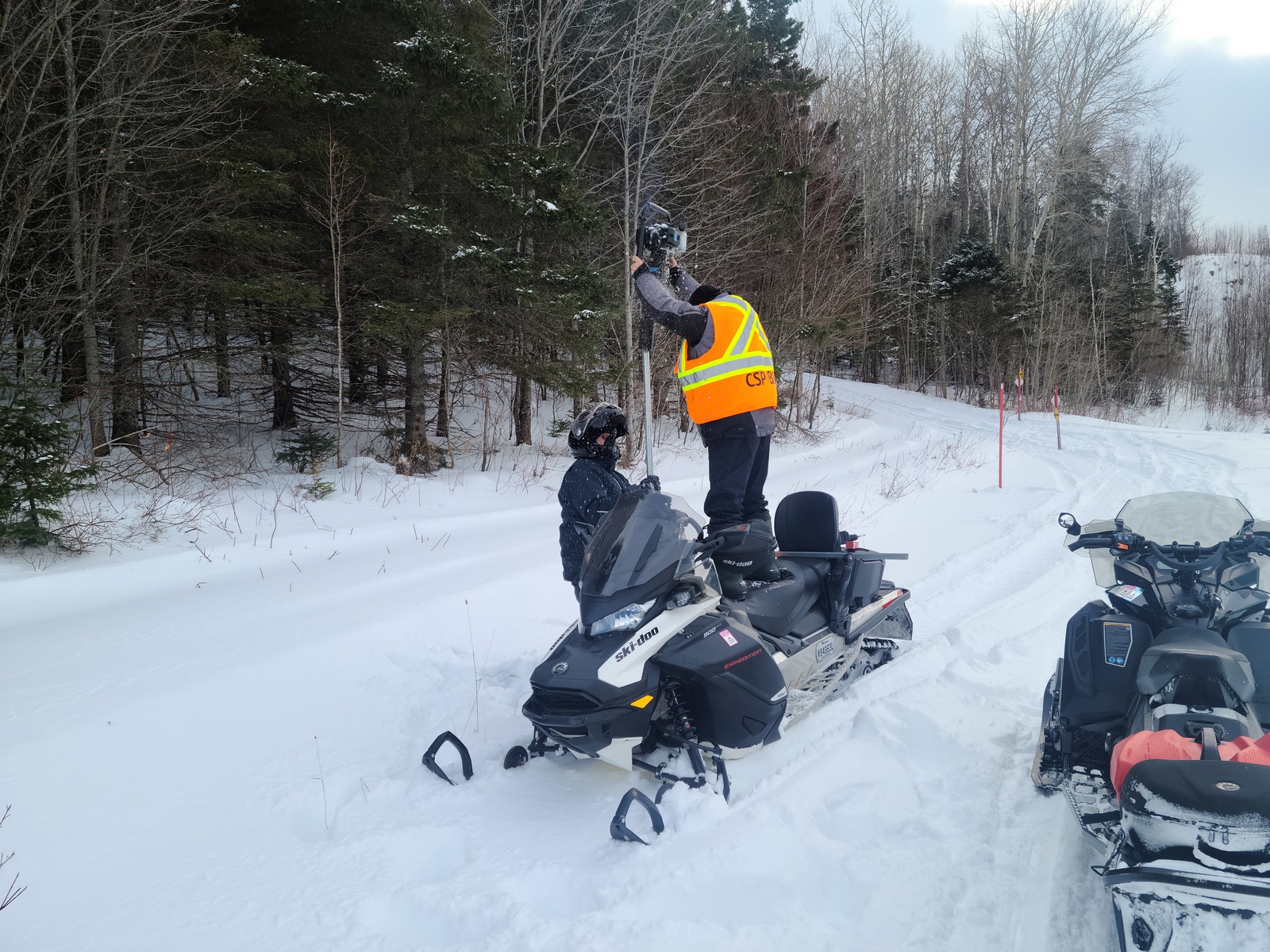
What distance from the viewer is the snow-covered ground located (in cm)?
210

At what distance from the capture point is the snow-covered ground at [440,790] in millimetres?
2104

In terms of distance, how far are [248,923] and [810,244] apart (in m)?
16.3

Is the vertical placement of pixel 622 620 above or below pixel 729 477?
below

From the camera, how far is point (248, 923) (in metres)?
2.11

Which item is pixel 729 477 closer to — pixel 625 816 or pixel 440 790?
pixel 625 816

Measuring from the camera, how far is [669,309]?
3.59 meters

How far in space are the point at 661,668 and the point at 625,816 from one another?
1.72 feet

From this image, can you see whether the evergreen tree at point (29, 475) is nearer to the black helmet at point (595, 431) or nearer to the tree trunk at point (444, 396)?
the black helmet at point (595, 431)

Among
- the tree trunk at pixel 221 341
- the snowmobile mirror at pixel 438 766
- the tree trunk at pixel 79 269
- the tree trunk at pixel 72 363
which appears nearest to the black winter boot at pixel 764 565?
the snowmobile mirror at pixel 438 766

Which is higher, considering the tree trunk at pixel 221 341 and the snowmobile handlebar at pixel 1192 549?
the tree trunk at pixel 221 341

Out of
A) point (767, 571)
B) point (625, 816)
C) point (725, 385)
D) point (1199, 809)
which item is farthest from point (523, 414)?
point (1199, 809)

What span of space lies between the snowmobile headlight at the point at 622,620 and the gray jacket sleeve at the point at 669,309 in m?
1.54

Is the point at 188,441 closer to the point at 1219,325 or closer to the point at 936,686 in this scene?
the point at 936,686

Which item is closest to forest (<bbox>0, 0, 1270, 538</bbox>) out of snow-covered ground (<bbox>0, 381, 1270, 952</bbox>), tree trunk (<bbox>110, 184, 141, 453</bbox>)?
tree trunk (<bbox>110, 184, 141, 453</bbox>)
